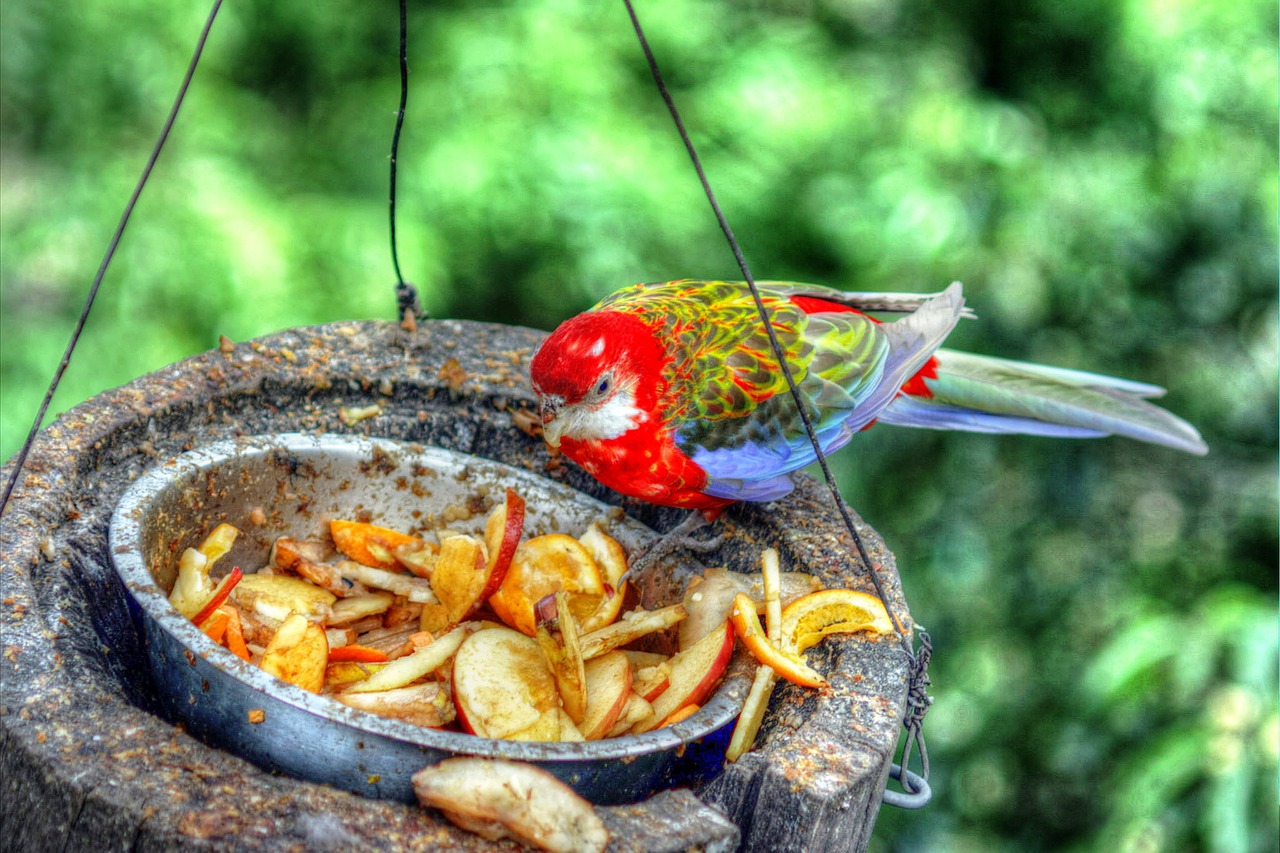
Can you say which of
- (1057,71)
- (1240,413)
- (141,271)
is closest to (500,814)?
(141,271)

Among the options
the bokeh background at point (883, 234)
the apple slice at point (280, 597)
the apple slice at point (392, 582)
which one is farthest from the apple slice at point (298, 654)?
the bokeh background at point (883, 234)

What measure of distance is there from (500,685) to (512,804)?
319 mm

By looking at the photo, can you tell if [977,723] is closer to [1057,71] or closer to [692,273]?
[692,273]

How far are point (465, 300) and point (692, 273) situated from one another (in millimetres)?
798

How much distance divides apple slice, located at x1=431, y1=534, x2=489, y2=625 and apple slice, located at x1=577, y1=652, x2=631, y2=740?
259 millimetres

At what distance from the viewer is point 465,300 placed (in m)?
3.82

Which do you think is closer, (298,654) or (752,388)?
(298,654)

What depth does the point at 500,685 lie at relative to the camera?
1521 millimetres

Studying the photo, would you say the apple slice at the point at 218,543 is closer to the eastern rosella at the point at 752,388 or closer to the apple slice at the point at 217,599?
the apple slice at the point at 217,599

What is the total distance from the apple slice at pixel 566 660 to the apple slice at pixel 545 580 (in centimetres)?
21

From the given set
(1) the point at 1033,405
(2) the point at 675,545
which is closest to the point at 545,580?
(2) the point at 675,545

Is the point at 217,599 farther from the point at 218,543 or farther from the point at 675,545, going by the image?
the point at 675,545

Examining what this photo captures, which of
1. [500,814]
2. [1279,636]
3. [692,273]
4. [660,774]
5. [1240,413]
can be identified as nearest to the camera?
[500,814]

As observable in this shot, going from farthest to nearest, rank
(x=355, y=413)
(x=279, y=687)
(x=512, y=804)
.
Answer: (x=355, y=413)
(x=279, y=687)
(x=512, y=804)
